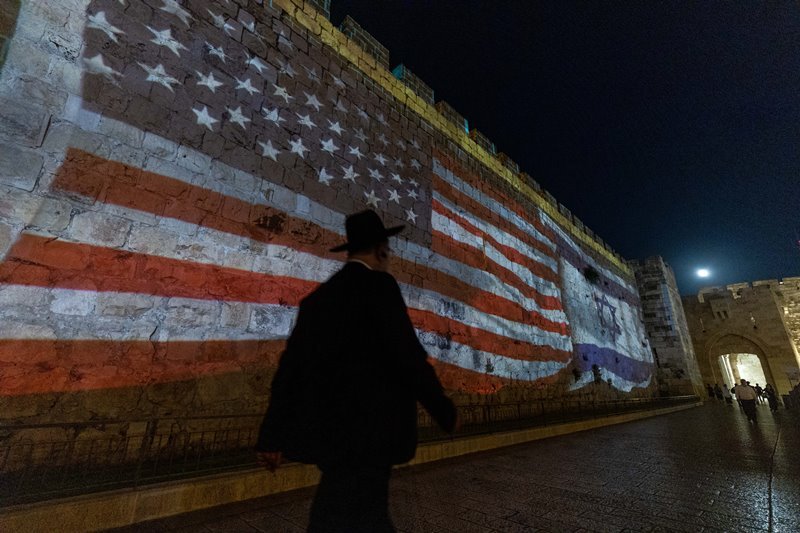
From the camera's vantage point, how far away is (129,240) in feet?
11.1

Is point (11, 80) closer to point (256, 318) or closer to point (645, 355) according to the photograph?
point (256, 318)

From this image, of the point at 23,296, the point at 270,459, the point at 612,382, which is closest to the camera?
the point at 270,459

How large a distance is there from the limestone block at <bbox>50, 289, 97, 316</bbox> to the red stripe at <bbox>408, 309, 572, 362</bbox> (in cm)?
409

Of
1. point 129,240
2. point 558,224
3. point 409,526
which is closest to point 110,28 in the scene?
point 129,240

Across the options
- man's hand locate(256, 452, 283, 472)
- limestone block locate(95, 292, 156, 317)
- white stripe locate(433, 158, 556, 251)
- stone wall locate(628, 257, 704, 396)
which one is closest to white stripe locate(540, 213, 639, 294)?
white stripe locate(433, 158, 556, 251)

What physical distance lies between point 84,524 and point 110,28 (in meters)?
4.62

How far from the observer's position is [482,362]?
23.2 ft

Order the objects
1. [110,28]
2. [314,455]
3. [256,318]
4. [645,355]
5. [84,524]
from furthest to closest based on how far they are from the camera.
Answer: [645,355], [256,318], [110,28], [84,524], [314,455]

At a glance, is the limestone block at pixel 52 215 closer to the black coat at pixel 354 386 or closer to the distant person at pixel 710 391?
the black coat at pixel 354 386

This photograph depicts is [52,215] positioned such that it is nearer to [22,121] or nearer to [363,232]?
[22,121]

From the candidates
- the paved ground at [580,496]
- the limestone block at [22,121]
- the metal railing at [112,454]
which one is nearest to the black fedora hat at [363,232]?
the paved ground at [580,496]

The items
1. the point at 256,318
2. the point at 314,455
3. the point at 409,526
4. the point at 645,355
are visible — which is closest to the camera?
the point at 314,455

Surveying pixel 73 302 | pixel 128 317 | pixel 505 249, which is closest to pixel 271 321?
pixel 128 317

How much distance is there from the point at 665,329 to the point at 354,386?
849 inches
